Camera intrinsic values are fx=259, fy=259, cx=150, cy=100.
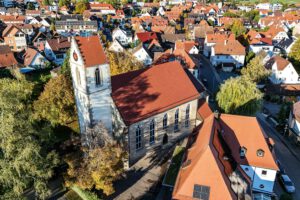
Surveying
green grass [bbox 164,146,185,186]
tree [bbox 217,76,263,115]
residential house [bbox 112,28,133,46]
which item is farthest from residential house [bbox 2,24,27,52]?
green grass [bbox 164,146,185,186]

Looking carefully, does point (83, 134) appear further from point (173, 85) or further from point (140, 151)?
point (173, 85)

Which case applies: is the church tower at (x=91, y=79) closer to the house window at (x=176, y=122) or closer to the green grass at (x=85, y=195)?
the green grass at (x=85, y=195)

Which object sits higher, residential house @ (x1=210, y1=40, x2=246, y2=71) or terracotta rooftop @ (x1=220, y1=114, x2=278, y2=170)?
residential house @ (x1=210, y1=40, x2=246, y2=71)

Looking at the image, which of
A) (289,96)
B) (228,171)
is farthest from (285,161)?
(289,96)

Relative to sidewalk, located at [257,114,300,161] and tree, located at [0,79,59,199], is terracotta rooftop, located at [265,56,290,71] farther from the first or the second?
tree, located at [0,79,59,199]

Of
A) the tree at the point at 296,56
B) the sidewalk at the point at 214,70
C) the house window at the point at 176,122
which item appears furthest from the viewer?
the tree at the point at 296,56

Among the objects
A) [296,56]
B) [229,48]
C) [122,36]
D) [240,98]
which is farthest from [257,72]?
[122,36]

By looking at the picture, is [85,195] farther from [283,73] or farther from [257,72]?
→ [283,73]

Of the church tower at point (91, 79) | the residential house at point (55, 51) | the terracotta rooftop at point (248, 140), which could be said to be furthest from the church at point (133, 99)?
Answer: the residential house at point (55, 51)

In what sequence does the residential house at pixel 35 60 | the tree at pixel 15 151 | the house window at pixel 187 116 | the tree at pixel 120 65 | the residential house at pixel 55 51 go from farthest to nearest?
the residential house at pixel 55 51, the residential house at pixel 35 60, the tree at pixel 120 65, the house window at pixel 187 116, the tree at pixel 15 151
